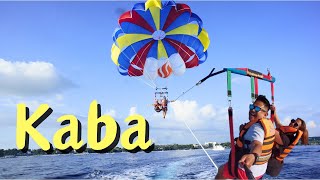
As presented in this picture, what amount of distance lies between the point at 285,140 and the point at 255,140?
1.07m

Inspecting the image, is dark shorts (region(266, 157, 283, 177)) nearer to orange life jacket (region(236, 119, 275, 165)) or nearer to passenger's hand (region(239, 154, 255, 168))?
orange life jacket (region(236, 119, 275, 165))

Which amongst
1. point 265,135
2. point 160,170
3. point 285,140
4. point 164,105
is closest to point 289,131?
point 285,140

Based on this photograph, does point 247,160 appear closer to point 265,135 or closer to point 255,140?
point 255,140

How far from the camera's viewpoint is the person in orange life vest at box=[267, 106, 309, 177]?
202 inches

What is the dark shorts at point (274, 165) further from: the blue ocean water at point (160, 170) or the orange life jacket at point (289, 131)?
the blue ocean water at point (160, 170)

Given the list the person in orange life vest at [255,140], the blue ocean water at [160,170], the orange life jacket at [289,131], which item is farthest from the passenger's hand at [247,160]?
the blue ocean water at [160,170]

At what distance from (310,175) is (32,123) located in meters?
17.3

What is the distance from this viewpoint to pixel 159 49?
15594 millimetres

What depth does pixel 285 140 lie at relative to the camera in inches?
204

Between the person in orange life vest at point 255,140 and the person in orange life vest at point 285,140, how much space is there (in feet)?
1.32

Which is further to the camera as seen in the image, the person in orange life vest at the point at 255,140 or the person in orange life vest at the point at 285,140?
the person in orange life vest at the point at 285,140

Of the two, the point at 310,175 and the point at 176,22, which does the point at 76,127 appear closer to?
the point at 176,22

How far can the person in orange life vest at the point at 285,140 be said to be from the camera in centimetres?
514

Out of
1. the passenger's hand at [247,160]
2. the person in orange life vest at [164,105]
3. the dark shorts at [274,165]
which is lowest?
the dark shorts at [274,165]
